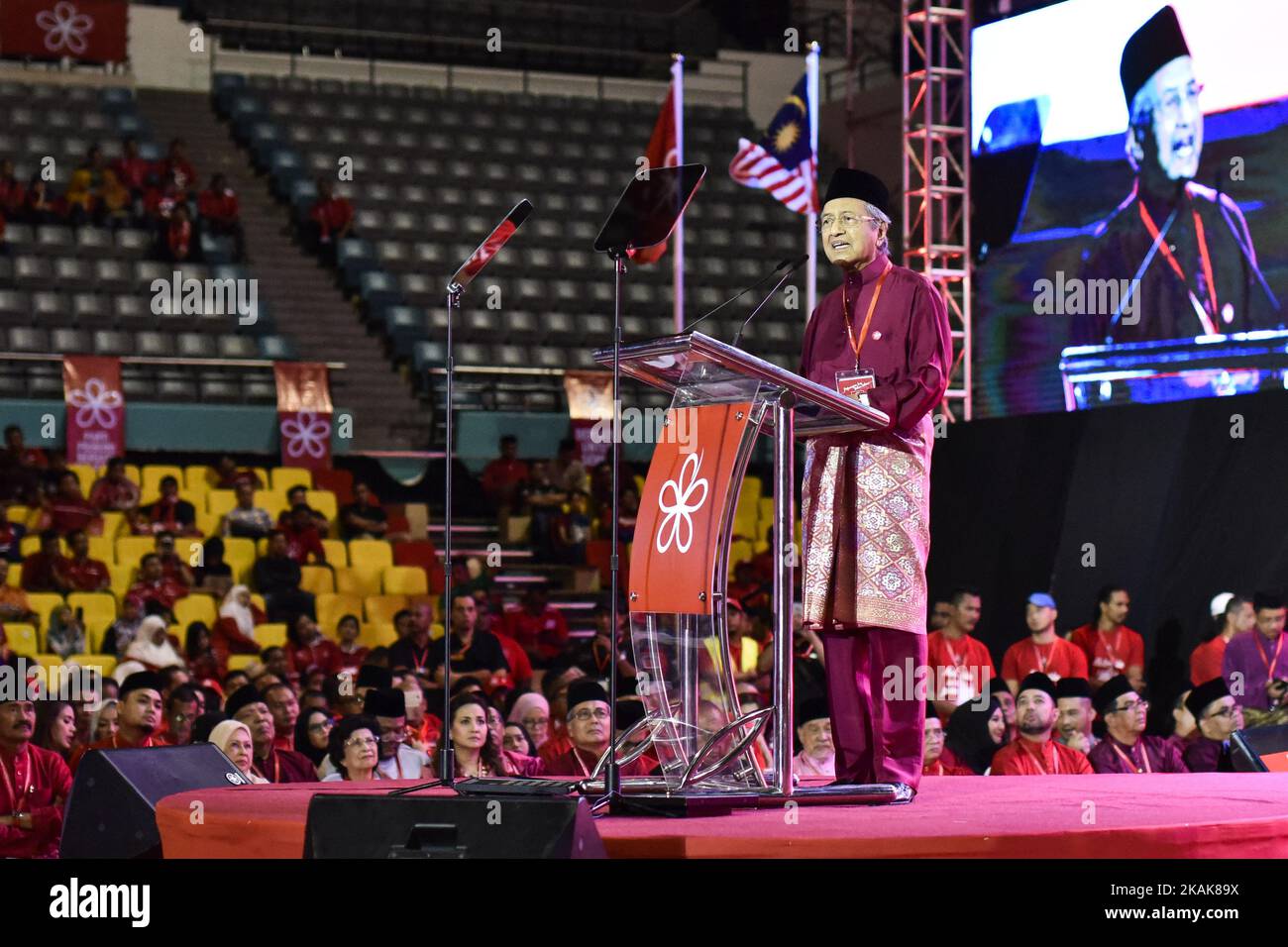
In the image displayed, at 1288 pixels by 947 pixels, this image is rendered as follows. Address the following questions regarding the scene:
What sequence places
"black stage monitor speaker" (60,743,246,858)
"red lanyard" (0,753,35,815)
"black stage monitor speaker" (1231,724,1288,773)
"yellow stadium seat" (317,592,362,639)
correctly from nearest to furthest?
"black stage monitor speaker" (60,743,246,858), "black stage monitor speaker" (1231,724,1288,773), "red lanyard" (0,753,35,815), "yellow stadium seat" (317,592,362,639)

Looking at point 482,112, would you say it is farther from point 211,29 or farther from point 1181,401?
point 1181,401

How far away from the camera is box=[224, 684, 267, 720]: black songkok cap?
281 inches

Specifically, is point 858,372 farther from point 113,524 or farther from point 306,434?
point 306,434

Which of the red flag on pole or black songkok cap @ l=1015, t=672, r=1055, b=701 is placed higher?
the red flag on pole

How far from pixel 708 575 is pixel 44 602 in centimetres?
717

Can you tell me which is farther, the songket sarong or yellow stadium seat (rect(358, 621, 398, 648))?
yellow stadium seat (rect(358, 621, 398, 648))

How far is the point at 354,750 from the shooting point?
6703mm

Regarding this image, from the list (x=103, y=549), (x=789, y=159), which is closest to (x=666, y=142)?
(x=789, y=159)

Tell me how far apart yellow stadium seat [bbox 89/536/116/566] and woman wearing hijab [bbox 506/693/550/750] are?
418cm

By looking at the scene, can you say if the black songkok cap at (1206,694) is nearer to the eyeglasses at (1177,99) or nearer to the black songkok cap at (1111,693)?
the black songkok cap at (1111,693)

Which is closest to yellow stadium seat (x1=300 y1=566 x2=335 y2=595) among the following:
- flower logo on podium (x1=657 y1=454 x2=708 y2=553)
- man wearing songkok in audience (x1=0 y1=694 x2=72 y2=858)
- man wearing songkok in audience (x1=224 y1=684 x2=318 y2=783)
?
man wearing songkok in audience (x1=224 y1=684 x2=318 y2=783)

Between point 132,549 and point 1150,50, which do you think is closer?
point 1150,50

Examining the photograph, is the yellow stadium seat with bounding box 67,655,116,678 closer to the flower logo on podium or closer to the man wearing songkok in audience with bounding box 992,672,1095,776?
the man wearing songkok in audience with bounding box 992,672,1095,776
